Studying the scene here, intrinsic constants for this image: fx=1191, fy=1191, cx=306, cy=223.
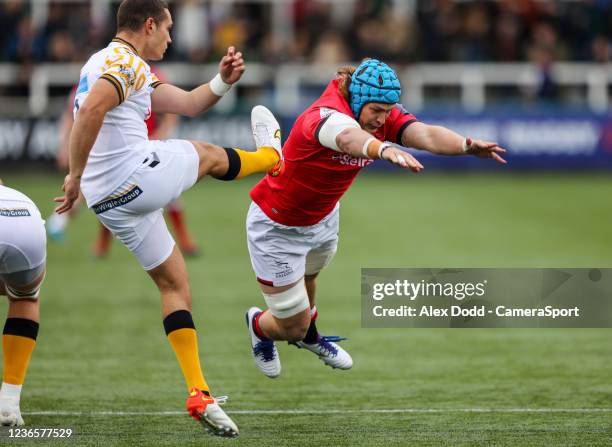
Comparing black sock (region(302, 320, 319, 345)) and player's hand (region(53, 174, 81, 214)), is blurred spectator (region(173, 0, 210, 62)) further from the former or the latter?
player's hand (region(53, 174, 81, 214))

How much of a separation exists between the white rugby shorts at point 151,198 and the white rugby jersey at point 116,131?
57 millimetres

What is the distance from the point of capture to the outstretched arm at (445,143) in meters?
6.75

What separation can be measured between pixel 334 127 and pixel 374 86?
0.39 m

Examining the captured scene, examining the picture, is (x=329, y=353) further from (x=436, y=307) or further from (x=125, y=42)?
(x=125, y=42)

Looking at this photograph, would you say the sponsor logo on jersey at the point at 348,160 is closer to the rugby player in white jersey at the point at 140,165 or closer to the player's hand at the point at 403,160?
the rugby player in white jersey at the point at 140,165

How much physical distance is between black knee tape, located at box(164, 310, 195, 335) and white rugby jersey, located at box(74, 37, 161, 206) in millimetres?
792

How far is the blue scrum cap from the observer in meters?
7.14

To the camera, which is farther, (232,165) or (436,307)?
(436,307)

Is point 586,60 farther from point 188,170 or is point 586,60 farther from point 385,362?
point 188,170

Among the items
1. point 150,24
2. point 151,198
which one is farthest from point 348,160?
point 150,24

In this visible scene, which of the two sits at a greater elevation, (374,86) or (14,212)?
(374,86)

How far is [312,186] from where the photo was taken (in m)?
7.71

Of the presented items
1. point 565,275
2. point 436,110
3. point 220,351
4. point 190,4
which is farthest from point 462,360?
point 190,4

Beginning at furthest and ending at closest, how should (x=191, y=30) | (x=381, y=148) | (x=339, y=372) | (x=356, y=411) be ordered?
(x=191, y=30), (x=339, y=372), (x=356, y=411), (x=381, y=148)
